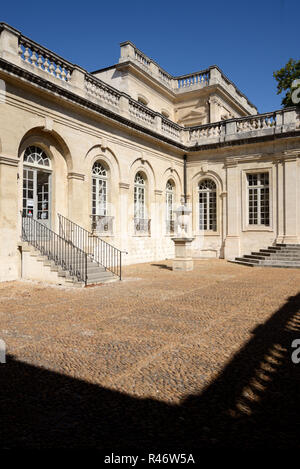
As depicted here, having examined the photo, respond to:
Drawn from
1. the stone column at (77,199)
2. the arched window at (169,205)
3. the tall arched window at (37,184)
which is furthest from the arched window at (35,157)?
the arched window at (169,205)

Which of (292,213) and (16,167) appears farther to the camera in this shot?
(292,213)

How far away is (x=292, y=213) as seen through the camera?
50.6ft

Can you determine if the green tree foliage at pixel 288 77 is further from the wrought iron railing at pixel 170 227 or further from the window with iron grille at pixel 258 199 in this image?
the wrought iron railing at pixel 170 227

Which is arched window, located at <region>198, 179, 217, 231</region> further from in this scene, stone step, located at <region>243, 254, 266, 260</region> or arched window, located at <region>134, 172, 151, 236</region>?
arched window, located at <region>134, 172, 151, 236</region>

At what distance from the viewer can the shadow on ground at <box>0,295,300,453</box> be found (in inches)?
95.4

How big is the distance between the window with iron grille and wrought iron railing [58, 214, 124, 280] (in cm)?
708

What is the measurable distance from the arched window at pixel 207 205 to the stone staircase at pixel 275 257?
9.23 ft

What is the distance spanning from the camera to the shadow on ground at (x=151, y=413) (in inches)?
95.4

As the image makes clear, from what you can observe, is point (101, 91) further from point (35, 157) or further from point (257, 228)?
point (257, 228)

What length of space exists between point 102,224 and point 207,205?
6.74 m

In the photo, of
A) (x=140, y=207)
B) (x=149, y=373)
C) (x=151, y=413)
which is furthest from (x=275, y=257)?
(x=151, y=413)

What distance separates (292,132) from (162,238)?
7218 millimetres
